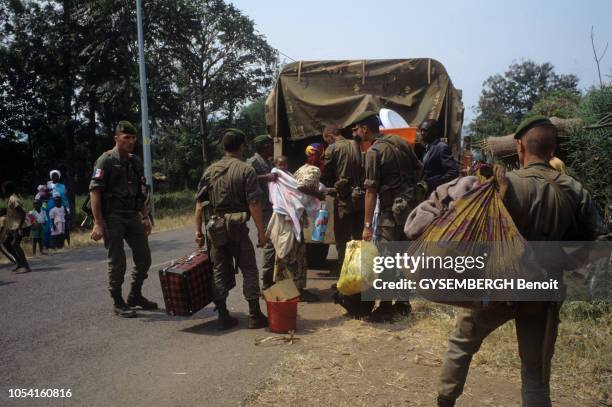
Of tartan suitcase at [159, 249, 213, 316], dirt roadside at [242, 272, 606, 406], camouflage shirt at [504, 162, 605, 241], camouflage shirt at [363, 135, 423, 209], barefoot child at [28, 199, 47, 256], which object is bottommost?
dirt roadside at [242, 272, 606, 406]

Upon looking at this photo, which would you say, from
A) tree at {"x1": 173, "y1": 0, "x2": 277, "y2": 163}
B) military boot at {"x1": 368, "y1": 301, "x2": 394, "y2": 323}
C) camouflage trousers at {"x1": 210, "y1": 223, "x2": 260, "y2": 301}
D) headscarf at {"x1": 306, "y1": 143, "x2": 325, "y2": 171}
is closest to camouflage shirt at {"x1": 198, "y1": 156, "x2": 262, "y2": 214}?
camouflage trousers at {"x1": 210, "y1": 223, "x2": 260, "y2": 301}

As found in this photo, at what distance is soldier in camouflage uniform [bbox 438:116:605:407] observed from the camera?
264cm

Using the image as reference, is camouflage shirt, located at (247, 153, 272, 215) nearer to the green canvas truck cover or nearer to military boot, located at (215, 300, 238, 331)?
the green canvas truck cover

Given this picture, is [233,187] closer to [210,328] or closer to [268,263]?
[268,263]

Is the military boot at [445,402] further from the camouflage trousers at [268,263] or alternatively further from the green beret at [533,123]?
the camouflage trousers at [268,263]

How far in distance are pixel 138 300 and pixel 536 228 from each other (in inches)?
182

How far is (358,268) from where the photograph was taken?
15.8ft

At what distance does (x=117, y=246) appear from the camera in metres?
5.58

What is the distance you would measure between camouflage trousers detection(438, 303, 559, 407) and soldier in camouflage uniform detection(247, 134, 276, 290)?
3304 millimetres

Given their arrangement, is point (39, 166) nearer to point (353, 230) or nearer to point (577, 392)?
point (353, 230)

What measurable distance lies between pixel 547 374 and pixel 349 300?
2.78 metres

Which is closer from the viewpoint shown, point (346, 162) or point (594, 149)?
point (594, 149)

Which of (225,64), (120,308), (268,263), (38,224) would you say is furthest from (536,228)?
(225,64)

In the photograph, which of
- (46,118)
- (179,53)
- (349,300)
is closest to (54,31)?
(46,118)
